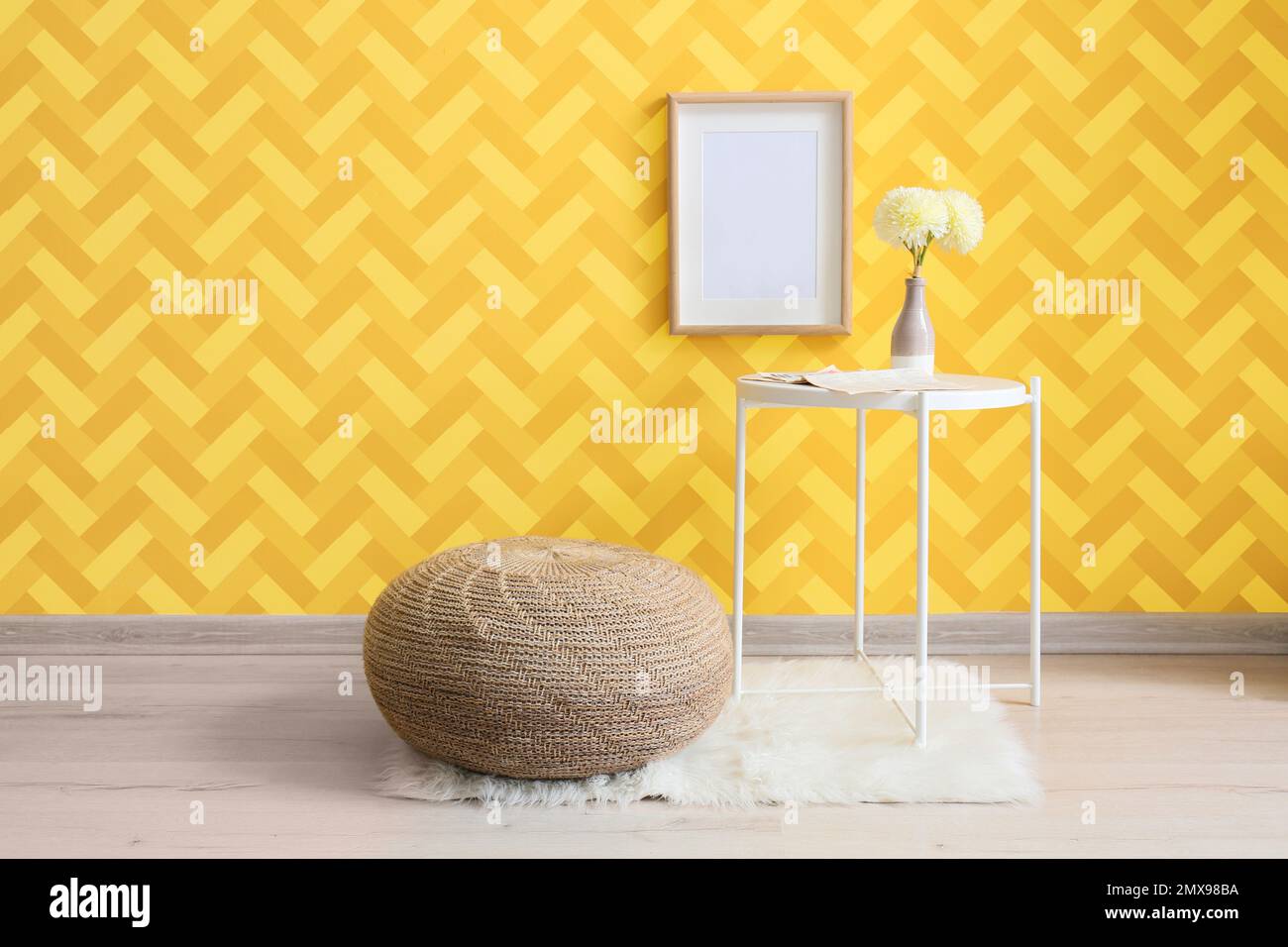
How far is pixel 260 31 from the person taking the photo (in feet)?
8.68

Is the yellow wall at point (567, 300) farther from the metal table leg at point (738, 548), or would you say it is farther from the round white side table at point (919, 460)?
the metal table leg at point (738, 548)

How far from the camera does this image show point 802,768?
6.57 ft

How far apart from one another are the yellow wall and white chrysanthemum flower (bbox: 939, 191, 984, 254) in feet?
1.18

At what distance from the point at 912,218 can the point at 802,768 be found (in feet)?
3.69

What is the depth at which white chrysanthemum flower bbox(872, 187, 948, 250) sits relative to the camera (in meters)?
2.30

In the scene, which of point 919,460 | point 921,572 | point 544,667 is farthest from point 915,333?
point 544,667

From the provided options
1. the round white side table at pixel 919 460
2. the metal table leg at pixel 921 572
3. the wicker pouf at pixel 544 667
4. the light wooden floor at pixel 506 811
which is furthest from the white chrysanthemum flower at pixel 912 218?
the light wooden floor at pixel 506 811

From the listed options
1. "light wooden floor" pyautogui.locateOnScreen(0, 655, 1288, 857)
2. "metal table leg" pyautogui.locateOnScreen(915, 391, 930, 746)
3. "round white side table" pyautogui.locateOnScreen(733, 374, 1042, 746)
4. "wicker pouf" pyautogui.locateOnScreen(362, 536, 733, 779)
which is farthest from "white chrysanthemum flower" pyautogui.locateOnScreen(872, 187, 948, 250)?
"light wooden floor" pyautogui.locateOnScreen(0, 655, 1288, 857)

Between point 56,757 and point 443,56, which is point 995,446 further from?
point 56,757

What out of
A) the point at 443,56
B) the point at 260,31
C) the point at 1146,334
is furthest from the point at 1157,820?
the point at 260,31

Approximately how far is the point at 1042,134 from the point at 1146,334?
1.79ft

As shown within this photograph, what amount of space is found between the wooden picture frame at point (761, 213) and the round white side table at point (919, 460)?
0.32 meters

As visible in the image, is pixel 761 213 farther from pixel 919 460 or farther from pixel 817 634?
pixel 817 634

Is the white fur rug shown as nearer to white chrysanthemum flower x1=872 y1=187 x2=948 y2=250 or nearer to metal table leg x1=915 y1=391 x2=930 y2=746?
metal table leg x1=915 y1=391 x2=930 y2=746
